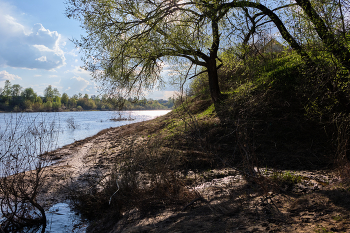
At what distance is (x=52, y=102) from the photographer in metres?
57.2

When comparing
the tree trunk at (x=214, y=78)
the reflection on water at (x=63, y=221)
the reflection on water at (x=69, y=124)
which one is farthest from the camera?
the tree trunk at (x=214, y=78)

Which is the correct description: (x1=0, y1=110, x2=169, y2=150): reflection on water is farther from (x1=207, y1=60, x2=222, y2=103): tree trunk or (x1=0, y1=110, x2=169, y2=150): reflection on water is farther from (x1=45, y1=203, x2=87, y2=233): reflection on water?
(x1=207, y1=60, x2=222, y2=103): tree trunk

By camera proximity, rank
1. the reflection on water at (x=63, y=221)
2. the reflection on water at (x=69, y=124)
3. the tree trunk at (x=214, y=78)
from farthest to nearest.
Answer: the tree trunk at (x=214, y=78)
the reflection on water at (x=69, y=124)
the reflection on water at (x=63, y=221)

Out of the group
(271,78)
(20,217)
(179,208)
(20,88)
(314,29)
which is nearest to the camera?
(179,208)

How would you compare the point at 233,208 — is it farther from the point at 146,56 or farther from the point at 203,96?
the point at 203,96

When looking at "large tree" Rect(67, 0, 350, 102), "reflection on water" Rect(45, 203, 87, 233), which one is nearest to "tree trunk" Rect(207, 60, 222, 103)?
"large tree" Rect(67, 0, 350, 102)

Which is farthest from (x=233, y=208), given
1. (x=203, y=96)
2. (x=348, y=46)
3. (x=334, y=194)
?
(x=203, y=96)

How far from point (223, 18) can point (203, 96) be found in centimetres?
1040

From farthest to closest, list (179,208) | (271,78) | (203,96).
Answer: (203,96)
(271,78)
(179,208)

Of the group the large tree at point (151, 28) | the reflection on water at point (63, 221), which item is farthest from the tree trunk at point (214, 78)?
the reflection on water at point (63, 221)

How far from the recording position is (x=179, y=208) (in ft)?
17.2

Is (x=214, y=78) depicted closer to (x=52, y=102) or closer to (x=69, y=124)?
(x=69, y=124)

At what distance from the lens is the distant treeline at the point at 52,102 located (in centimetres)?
1448

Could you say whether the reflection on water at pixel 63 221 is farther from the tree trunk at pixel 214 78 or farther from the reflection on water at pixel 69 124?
the tree trunk at pixel 214 78
